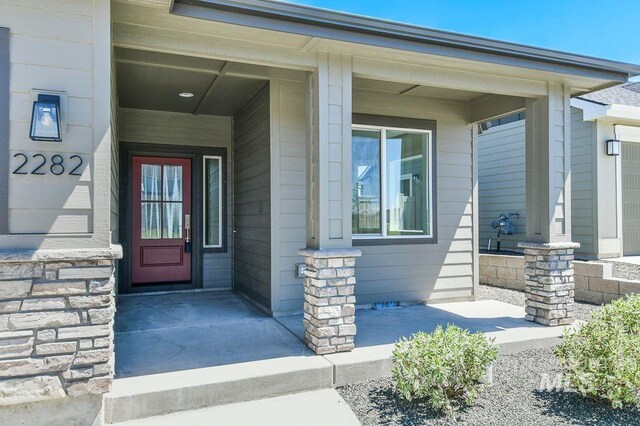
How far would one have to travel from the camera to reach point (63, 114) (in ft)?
9.00

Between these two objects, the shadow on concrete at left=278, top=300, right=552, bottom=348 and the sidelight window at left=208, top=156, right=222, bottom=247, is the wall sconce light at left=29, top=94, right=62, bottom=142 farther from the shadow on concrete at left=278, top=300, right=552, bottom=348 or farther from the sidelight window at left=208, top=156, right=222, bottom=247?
the sidelight window at left=208, top=156, right=222, bottom=247

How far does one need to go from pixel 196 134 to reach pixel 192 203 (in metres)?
1.00

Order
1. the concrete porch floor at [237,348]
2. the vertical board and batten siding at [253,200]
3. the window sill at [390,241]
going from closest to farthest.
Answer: the concrete porch floor at [237,348]
the vertical board and batten siding at [253,200]
the window sill at [390,241]

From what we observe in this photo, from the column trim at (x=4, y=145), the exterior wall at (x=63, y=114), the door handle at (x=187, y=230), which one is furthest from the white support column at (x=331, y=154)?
the door handle at (x=187, y=230)

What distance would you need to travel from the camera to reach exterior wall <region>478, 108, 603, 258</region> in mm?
8344

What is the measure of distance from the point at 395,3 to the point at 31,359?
875 cm

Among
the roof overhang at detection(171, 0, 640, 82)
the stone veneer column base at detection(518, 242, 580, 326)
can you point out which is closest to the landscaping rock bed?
the stone veneer column base at detection(518, 242, 580, 326)

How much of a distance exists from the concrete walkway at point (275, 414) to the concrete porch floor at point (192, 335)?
1.47 feet

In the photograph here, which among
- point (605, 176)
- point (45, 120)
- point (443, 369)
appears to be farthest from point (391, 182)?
point (605, 176)

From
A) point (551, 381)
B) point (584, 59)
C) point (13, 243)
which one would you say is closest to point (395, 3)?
point (584, 59)

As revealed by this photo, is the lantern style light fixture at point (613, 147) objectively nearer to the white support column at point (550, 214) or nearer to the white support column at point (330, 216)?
the white support column at point (550, 214)

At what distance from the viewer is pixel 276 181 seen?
5.06 meters

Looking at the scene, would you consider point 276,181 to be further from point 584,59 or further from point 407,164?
point 584,59

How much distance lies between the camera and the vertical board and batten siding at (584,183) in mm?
8273
